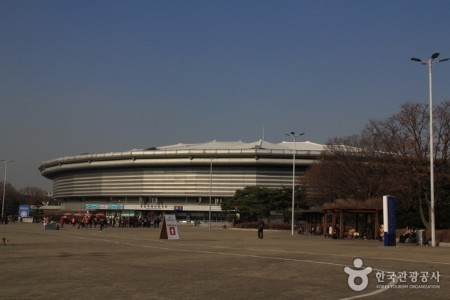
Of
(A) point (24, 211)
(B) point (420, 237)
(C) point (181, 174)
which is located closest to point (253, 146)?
(C) point (181, 174)

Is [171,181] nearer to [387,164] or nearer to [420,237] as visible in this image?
[387,164]

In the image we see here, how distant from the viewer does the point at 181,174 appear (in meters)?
134

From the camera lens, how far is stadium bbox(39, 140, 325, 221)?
125m

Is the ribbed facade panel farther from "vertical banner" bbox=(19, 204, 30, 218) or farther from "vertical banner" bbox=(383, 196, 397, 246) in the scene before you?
"vertical banner" bbox=(383, 196, 397, 246)

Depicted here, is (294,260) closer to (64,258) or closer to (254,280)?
(254,280)

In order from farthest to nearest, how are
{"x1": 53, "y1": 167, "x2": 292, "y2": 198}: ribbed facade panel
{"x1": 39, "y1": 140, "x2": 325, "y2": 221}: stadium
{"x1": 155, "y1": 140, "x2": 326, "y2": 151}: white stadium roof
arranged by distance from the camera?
{"x1": 155, "y1": 140, "x2": 326, "y2": 151}: white stadium roof < {"x1": 53, "y1": 167, "x2": 292, "y2": 198}: ribbed facade panel < {"x1": 39, "y1": 140, "x2": 325, "y2": 221}: stadium

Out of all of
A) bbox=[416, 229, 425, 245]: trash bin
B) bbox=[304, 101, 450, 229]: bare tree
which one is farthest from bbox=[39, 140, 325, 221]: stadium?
bbox=[416, 229, 425, 245]: trash bin

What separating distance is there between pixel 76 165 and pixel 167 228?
11571 cm

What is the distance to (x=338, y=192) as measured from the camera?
205 feet

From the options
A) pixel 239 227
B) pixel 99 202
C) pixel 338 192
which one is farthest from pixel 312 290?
pixel 99 202

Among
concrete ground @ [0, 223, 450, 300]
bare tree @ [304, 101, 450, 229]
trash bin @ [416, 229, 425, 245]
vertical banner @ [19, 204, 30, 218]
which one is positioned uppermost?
bare tree @ [304, 101, 450, 229]

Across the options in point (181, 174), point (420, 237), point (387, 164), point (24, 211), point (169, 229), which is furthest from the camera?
point (181, 174)

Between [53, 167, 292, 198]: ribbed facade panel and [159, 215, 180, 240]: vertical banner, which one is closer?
[159, 215, 180, 240]: vertical banner

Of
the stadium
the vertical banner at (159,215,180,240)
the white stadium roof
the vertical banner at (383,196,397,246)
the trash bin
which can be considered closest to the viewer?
the vertical banner at (383,196,397,246)
